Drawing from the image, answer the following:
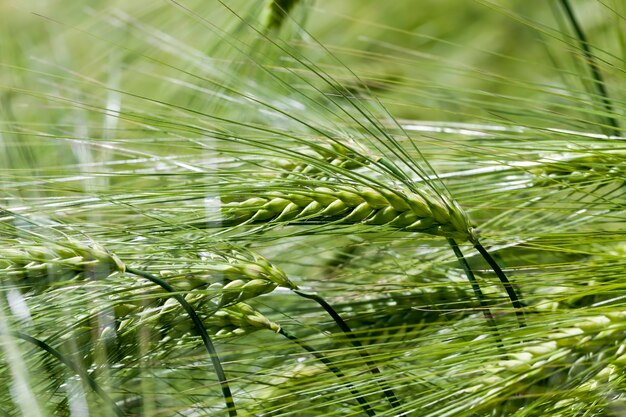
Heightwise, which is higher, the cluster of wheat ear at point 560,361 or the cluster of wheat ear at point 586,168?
the cluster of wheat ear at point 586,168

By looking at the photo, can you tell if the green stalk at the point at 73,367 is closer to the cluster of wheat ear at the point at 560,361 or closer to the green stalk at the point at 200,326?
the green stalk at the point at 200,326

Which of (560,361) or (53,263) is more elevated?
(53,263)

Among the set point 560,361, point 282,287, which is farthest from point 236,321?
point 560,361

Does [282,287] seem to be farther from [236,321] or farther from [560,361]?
[560,361]

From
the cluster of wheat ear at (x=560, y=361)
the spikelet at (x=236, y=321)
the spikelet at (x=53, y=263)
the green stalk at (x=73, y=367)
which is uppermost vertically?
the spikelet at (x=53, y=263)

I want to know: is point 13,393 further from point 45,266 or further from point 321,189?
point 321,189

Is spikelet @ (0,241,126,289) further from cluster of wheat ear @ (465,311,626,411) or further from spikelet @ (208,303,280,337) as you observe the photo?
cluster of wheat ear @ (465,311,626,411)

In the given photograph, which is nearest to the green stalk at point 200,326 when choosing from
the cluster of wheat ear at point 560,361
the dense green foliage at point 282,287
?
the dense green foliage at point 282,287

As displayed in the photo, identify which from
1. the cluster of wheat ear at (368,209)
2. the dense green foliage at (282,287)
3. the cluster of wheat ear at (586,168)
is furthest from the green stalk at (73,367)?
the cluster of wheat ear at (586,168)

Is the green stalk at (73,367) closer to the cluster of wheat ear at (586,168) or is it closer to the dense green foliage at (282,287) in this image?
the dense green foliage at (282,287)
